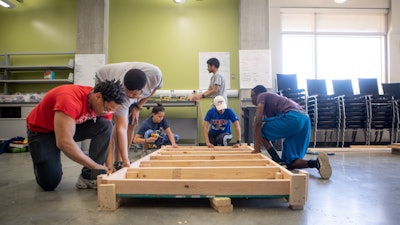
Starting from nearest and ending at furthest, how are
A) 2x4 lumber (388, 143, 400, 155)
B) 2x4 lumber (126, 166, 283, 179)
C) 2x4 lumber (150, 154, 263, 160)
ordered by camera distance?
2x4 lumber (126, 166, 283, 179)
2x4 lumber (150, 154, 263, 160)
2x4 lumber (388, 143, 400, 155)

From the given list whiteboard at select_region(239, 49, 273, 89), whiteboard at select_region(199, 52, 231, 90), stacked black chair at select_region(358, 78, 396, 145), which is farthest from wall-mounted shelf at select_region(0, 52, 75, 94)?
stacked black chair at select_region(358, 78, 396, 145)

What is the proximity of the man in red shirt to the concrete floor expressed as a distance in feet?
0.51

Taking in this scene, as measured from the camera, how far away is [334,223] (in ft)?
4.20

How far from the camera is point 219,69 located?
5.92 meters

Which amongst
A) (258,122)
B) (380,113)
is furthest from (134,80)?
(380,113)

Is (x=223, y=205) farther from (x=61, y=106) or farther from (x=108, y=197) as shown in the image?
(x=61, y=106)

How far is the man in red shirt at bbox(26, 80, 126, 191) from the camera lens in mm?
1472

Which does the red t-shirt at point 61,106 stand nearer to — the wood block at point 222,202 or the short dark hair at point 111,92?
the short dark hair at point 111,92

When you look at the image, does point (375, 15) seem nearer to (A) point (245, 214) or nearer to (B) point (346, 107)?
(B) point (346, 107)

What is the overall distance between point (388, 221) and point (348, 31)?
5.81m

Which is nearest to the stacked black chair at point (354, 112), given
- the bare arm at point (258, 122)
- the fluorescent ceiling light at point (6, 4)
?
the bare arm at point (258, 122)

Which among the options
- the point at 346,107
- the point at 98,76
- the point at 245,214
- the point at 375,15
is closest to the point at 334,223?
the point at 245,214

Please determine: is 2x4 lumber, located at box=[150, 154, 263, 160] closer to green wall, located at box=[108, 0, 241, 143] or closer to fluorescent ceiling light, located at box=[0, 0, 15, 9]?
green wall, located at box=[108, 0, 241, 143]

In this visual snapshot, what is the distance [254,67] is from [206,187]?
4462mm
